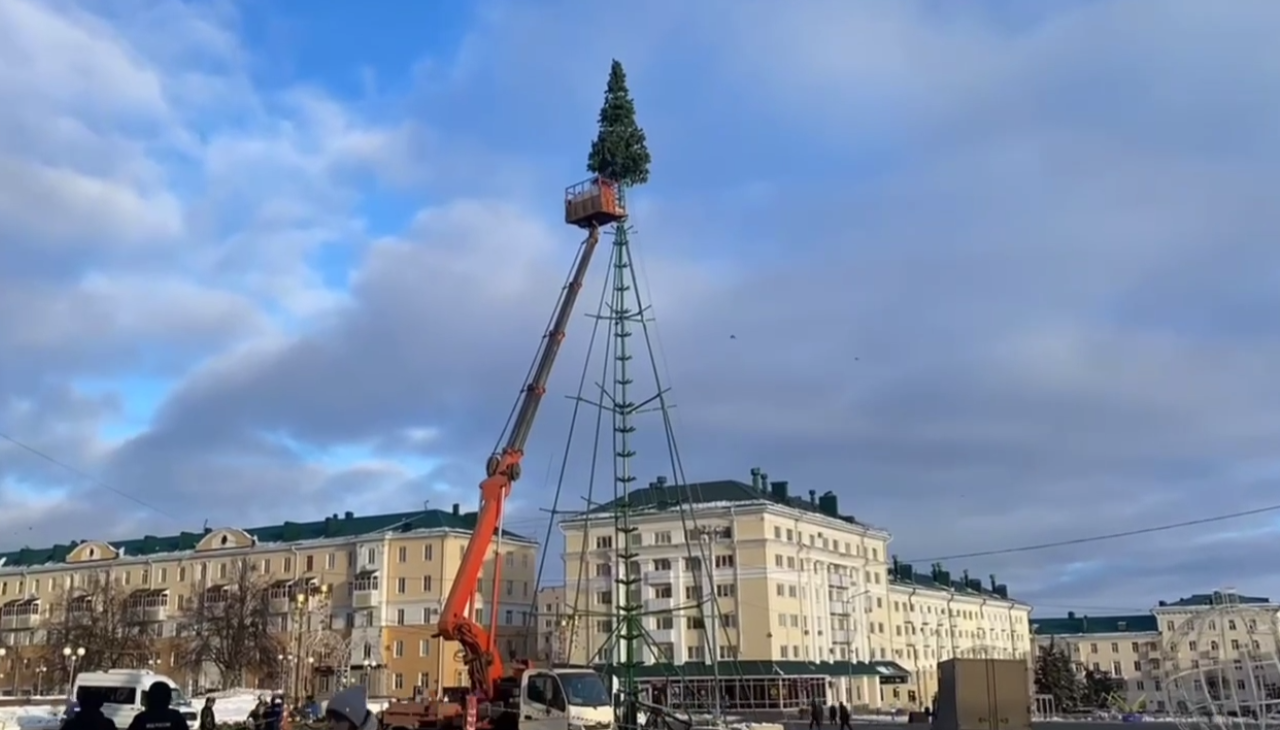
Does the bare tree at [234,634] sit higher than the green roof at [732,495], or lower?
lower

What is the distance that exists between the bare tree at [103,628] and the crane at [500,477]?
63.6 m

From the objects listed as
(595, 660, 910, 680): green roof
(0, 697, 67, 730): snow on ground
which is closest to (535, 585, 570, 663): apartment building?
(595, 660, 910, 680): green roof

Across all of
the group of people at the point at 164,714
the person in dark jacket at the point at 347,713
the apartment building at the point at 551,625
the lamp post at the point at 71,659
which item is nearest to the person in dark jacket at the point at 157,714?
the group of people at the point at 164,714

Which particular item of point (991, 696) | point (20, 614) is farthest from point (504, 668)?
point (20, 614)

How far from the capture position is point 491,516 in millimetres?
27000

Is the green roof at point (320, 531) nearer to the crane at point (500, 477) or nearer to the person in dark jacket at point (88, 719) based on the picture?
the crane at point (500, 477)

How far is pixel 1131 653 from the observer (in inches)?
5389

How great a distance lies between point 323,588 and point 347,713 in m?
74.3

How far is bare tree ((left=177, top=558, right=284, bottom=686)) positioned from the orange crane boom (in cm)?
5854

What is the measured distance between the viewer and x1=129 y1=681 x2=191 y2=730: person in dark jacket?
731 centimetres

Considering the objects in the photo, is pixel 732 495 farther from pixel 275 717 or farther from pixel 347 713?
pixel 347 713

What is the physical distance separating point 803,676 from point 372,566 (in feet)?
110

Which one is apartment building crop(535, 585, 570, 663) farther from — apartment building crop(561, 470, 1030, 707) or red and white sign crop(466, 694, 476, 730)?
red and white sign crop(466, 694, 476, 730)

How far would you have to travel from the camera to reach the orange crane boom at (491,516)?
2522 centimetres
